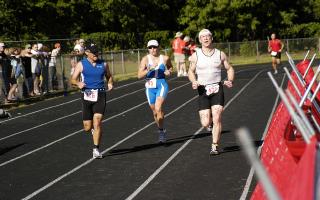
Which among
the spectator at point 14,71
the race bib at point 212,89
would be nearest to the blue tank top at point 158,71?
the race bib at point 212,89

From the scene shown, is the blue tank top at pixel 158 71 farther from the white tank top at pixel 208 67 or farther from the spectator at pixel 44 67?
the spectator at pixel 44 67

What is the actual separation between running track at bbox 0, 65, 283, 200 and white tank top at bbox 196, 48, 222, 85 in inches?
47.1

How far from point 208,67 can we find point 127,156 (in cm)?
195

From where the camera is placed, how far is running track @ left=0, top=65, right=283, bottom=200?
7926 mm

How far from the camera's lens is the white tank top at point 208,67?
10.1m

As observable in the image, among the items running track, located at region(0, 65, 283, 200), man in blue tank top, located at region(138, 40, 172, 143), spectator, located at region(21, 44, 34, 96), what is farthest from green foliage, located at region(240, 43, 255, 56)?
man in blue tank top, located at region(138, 40, 172, 143)

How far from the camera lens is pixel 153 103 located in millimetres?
11641

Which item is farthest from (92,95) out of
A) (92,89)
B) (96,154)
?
(96,154)

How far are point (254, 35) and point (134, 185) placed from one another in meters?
47.9

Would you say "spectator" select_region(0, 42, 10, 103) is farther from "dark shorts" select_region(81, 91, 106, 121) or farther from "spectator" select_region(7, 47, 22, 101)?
"dark shorts" select_region(81, 91, 106, 121)

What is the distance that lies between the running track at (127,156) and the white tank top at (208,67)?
3.93 ft

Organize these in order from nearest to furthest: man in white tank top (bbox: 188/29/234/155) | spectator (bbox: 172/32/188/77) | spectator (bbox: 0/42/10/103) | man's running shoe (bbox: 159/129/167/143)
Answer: man in white tank top (bbox: 188/29/234/155), man's running shoe (bbox: 159/129/167/143), spectator (bbox: 0/42/10/103), spectator (bbox: 172/32/188/77)

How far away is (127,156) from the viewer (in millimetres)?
10352

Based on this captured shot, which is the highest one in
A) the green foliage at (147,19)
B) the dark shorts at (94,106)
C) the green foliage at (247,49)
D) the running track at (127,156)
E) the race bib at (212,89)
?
the green foliage at (147,19)
